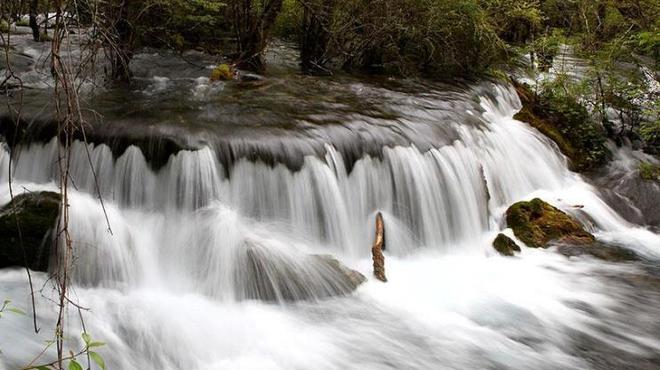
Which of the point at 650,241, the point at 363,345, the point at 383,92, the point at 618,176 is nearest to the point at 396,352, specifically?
the point at 363,345

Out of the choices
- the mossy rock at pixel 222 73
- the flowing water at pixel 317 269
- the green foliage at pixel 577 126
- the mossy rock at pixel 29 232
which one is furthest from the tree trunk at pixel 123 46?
the green foliage at pixel 577 126

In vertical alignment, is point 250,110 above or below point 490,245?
above

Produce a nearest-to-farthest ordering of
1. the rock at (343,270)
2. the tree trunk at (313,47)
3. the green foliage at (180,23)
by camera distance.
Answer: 1. the rock at (343,270)
2. the green foliage at (180,23)
3. the tree trunk at (313,47)

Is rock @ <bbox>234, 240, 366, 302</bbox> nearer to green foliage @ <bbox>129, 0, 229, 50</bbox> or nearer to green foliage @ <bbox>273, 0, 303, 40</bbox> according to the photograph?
green foliage @ <bbox>129, 0, 229, 50</bbox>

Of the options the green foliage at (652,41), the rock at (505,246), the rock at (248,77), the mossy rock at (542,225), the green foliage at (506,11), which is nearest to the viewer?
the rock at (505,246)

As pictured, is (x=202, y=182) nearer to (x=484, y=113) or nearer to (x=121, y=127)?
(x=121, y=127)

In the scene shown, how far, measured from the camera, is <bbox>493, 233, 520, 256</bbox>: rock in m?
6.39

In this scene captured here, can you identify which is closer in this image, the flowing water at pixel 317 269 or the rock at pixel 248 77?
the flowing water at pixel 317 269

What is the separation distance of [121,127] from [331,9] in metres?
5.27

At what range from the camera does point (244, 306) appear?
473 cm

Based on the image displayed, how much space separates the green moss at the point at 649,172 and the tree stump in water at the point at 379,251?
195 inches

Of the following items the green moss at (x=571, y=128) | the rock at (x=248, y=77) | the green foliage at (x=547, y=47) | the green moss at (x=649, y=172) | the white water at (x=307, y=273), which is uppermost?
the green foliage at (x=547, y=47)

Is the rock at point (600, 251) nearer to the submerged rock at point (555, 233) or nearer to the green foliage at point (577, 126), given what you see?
the submerged rock at point (555, 233)

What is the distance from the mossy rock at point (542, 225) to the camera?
22.0ft
